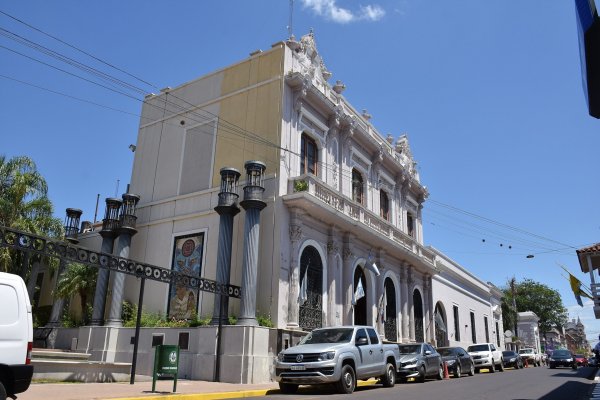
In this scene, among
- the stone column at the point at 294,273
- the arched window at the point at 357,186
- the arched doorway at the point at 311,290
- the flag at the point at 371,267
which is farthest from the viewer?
the arched window at the point at 357,186

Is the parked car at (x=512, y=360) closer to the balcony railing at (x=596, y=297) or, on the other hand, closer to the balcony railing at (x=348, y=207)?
the balcony railing at (x=348, y=207)

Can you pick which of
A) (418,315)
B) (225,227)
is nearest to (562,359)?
(418,315)

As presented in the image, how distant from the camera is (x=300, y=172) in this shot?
22.1 meters

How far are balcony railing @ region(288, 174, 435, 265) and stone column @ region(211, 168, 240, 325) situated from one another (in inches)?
93.2

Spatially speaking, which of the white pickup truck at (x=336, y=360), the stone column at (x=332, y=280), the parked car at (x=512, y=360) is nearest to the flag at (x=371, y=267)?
the stone column at (x=332, y=280)

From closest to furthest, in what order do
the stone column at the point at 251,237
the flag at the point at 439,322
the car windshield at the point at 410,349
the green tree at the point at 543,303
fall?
1. the stone column at the point at 251,237
2. the car windshield at the point at 410,349
3. the flag at the point at 439,322
4. the green tree at the point at 543,303

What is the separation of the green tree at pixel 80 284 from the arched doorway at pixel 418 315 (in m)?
18.3

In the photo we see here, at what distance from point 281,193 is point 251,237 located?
8.37 feet

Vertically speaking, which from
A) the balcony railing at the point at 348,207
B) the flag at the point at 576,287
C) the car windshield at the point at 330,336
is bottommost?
the car windshield at the point at 330,336

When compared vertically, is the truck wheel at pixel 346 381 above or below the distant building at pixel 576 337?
below

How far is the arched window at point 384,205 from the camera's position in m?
29.9

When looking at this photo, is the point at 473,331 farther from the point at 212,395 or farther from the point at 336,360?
the point at 212,395

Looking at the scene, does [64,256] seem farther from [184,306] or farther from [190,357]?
[184,306]

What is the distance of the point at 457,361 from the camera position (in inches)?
905
